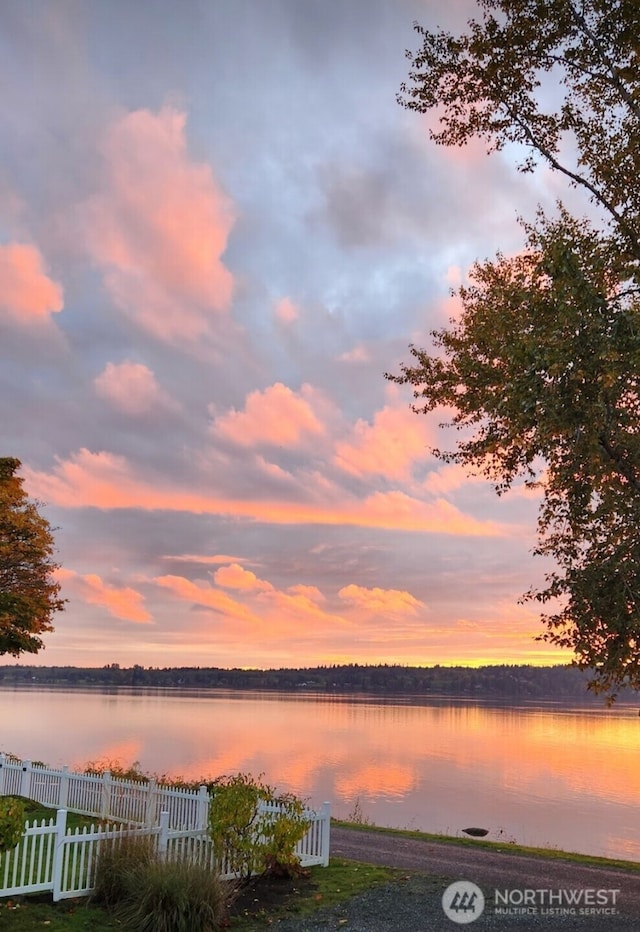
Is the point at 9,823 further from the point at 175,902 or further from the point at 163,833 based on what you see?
the point at 163,833

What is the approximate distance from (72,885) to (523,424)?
1061 cm

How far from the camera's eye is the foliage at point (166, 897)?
10.6 m

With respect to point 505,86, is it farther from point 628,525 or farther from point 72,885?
point 72,885

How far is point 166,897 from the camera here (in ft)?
35.3

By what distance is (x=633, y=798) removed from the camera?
4388 centimetres

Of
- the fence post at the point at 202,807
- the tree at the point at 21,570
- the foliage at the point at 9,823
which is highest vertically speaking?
the tree at the point at 21,570

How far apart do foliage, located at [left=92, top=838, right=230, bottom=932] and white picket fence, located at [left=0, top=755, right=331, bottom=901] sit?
440 mm

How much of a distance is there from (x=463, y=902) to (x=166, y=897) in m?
5.03

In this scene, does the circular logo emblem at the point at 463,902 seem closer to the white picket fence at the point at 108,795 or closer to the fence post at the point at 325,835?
the fence post at the point at 325,835

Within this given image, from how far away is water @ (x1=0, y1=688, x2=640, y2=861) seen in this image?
36938mm

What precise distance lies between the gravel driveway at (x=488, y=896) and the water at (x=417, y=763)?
1507 cm

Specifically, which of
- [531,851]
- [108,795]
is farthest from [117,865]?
[531,851]

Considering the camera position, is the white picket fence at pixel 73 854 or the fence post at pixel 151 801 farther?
the fence post at pixel 151 801

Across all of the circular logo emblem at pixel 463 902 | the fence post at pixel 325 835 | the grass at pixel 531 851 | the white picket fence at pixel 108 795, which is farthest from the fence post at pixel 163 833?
the grass at pixel 531 851
